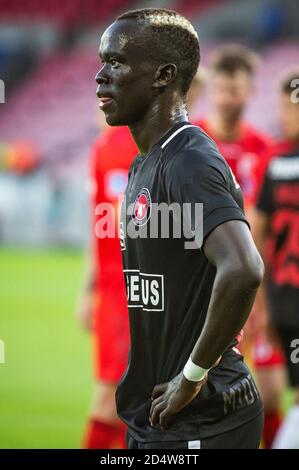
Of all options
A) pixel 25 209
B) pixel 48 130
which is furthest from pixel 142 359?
pixel 48 130

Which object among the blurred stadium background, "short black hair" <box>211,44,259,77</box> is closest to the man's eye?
"short black hair" <box>211,44,259,77</box>

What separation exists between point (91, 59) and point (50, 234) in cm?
804

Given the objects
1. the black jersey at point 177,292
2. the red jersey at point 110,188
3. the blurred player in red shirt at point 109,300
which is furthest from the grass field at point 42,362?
the black jersey at point 177,292

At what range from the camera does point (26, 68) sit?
111ft

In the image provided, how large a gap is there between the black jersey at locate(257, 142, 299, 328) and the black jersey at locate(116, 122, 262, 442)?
311cm

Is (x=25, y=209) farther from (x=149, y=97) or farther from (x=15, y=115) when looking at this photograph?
(x=149, y=97)

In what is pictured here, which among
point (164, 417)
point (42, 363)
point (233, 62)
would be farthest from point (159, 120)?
point (42, 363)

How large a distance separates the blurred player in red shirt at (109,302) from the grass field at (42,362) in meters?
1.18

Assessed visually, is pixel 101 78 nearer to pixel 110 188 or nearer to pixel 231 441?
pixel 231 441

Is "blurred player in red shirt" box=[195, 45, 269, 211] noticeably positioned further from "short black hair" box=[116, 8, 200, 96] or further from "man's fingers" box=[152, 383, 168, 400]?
"man's fingers" box=[152, 383, 168, 400]

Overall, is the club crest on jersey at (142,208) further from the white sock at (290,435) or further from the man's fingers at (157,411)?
the white sock at (290,435)

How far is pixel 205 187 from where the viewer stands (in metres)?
2.72

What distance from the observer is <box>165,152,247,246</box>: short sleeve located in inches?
106

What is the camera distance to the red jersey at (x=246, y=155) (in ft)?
20.4
